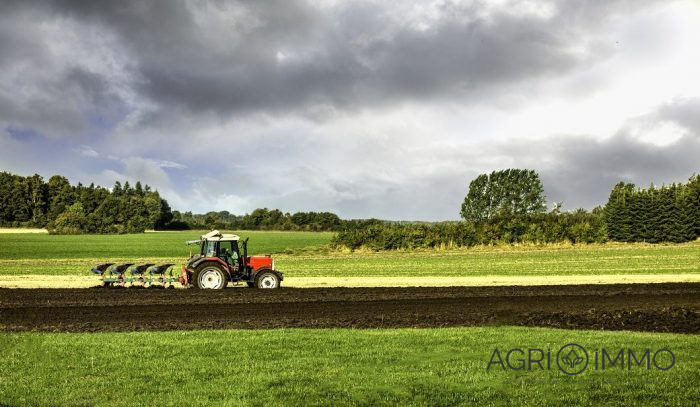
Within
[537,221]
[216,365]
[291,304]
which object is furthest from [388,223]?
[216,365]

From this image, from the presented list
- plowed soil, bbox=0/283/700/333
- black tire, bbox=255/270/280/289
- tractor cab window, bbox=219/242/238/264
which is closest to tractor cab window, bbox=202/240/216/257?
tractor cab window, bbox=219/242/238/264

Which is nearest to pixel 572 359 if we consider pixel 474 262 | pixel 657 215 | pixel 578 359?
pixel 578 359

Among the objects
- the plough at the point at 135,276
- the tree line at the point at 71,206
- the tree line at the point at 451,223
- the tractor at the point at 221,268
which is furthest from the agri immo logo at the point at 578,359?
the tree line at the point at 71,206

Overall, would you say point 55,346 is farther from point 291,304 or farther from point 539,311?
point 539,311

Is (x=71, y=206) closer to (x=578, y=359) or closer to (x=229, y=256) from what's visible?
(x=229, y=256)

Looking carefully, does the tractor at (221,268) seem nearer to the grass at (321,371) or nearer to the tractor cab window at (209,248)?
the tractor cab window at (209,248)

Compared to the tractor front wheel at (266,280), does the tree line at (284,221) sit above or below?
above

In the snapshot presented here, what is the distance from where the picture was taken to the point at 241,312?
1650 cm

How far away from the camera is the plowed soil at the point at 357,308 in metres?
14.4

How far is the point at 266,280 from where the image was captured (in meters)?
22.8

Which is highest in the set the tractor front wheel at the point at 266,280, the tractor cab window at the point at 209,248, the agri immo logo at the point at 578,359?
the tractor cab window at the point at 209,248

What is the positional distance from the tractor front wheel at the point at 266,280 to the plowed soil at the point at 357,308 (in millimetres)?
674

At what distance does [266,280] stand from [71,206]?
112 metres

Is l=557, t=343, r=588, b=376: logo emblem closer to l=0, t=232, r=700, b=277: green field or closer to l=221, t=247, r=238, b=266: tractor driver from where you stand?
l=221, t=247, r=238, b=266: tractor driver
